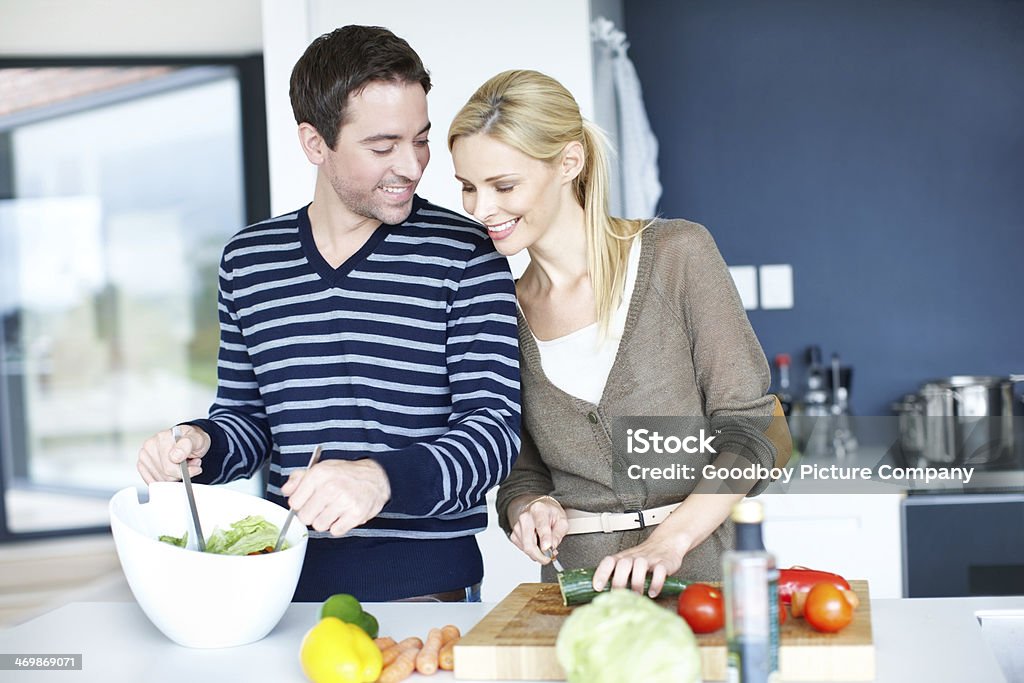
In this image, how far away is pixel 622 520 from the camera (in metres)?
1.73

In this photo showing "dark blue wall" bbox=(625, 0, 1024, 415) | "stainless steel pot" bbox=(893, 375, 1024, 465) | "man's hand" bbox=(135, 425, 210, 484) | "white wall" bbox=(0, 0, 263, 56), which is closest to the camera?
"man's hand" bbox=(135, 425, 210, 484)

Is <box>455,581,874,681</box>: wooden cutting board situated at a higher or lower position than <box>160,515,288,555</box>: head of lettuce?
lower

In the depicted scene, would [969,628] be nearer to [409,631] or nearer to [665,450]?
[665,450]

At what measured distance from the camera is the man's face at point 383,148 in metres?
1.68

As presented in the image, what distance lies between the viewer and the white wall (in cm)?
457

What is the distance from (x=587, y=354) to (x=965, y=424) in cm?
185

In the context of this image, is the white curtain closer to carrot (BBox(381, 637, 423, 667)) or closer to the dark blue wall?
the dark blue wall

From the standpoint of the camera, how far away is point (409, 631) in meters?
1.49

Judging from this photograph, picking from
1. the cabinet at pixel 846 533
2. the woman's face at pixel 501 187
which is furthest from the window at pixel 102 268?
the woman's face at pixel 501 187

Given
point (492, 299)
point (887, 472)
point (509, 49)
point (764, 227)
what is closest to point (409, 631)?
point (492, 299)

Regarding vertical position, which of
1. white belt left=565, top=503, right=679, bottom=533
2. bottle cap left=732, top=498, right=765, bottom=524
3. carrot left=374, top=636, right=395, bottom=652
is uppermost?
bottle cap left=732, top=498, right=765, bottom=524

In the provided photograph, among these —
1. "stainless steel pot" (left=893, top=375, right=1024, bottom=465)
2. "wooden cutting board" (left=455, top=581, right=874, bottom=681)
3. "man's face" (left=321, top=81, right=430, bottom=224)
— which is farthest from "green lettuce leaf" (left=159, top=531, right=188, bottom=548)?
"stainless steel pot" (left=893, top=375, right=1024, bottom=465)

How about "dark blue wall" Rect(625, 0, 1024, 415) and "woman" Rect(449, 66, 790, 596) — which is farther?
"dark blue wall" Rect(625, 0, 1024, 415)

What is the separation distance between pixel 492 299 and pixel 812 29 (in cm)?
239
